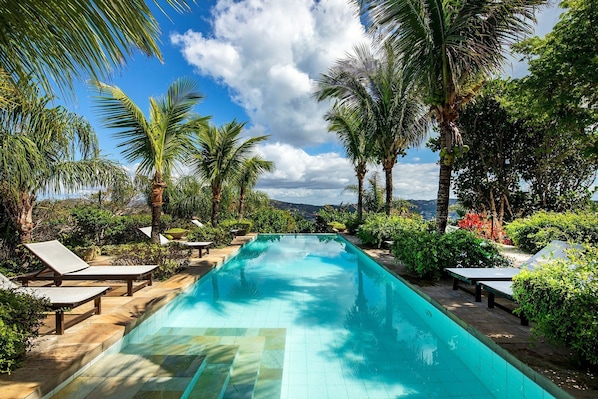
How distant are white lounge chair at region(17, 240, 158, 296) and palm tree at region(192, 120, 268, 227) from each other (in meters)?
7.96

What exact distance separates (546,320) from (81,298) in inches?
193

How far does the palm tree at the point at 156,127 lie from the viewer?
7430 mm

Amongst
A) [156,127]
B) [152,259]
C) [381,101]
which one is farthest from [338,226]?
[152,259]

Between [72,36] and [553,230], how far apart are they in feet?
35.0

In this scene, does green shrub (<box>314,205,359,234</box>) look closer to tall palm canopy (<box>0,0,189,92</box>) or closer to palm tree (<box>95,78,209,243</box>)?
palm tree (<box>95,78,209,243</box>)

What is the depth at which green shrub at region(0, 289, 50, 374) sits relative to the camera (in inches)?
100

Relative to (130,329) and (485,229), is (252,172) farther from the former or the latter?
(130,329)

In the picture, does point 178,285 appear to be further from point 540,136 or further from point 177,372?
point 540,136

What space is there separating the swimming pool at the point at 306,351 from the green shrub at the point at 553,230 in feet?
16.7

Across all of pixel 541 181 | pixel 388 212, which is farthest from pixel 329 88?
pixel 541 181

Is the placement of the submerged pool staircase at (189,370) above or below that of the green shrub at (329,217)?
below

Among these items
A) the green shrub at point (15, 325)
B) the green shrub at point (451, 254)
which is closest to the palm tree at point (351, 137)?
the green shrub at point (451, 254)

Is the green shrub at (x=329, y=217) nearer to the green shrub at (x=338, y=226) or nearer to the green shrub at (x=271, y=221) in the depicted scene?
the green shrub at (x=338, y=226)

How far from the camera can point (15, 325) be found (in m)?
2.68
